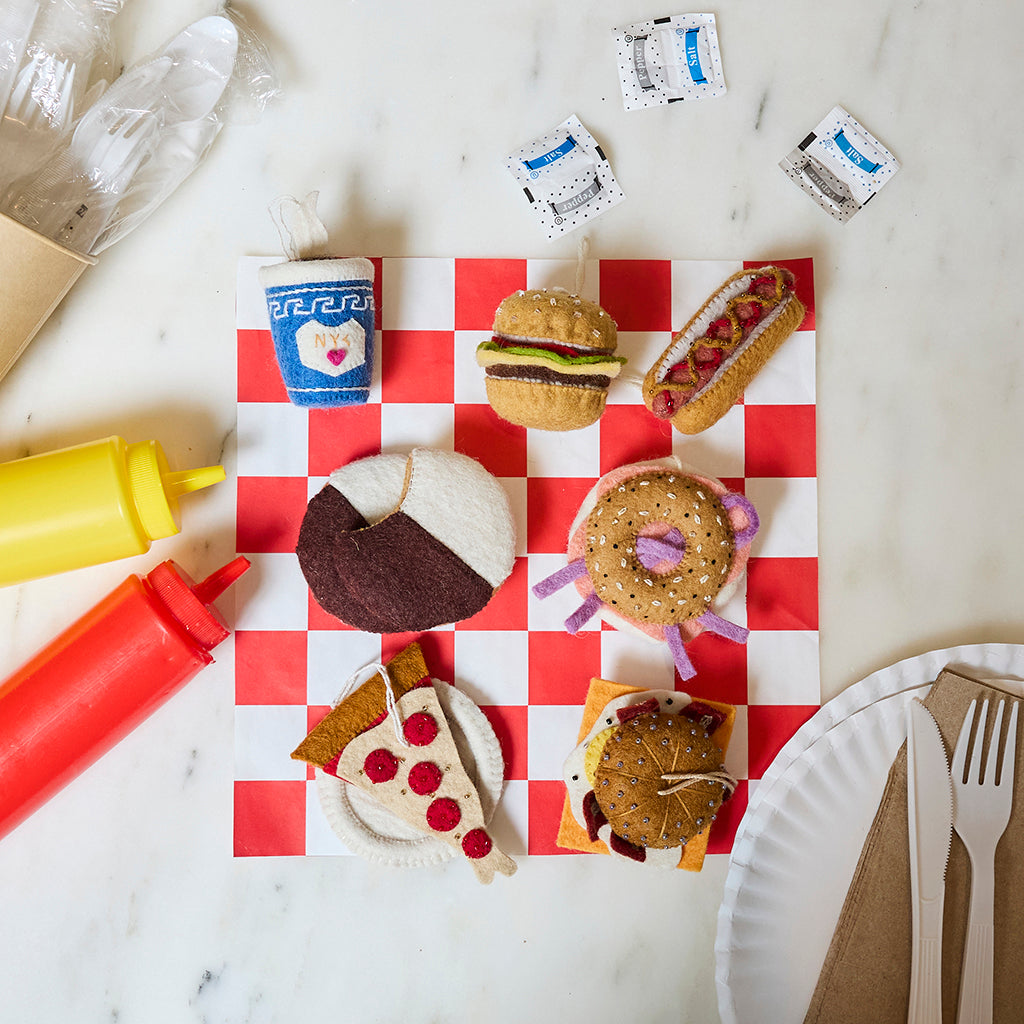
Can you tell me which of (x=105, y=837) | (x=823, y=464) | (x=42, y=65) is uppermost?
(x=42, y=65)

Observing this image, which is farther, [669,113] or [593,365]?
[669,113]

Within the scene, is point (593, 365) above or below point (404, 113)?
below

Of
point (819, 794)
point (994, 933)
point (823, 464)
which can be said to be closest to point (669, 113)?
point (823, 464)

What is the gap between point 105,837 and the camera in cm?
99

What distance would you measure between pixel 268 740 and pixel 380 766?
0.16m

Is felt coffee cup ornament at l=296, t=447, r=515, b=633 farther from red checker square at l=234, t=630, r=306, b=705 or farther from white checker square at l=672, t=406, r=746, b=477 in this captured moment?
white checker square at l=672, t=406, r=746, b=477

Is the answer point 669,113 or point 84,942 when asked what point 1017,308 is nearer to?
point 669,113

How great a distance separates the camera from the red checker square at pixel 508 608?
3.28ft

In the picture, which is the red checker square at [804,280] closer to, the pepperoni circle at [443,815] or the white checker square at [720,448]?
the white checker square at [720,448]

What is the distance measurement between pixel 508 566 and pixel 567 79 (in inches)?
25.6

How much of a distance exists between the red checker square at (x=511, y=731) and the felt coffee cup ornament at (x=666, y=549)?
0.16 m

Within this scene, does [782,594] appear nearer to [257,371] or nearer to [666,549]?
[666,549]

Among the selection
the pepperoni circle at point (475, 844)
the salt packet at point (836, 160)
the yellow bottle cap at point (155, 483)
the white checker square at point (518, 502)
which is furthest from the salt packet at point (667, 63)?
the pepperoni circle at point (475, 844)

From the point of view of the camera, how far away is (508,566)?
36.8 inches
